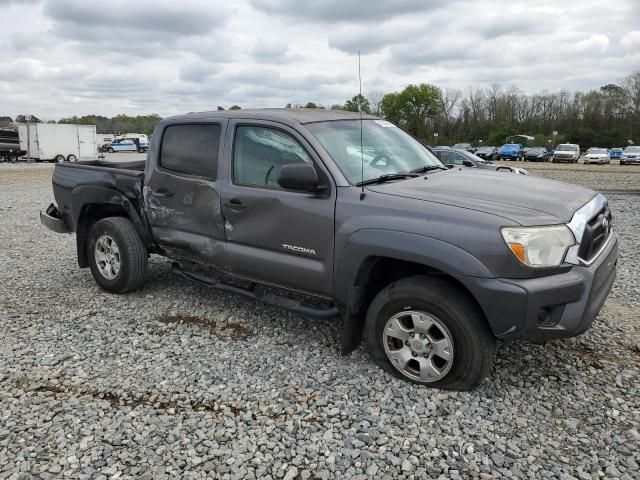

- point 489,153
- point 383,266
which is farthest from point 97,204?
point 489,153

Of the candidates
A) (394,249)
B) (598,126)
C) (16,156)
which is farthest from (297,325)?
(598,126)

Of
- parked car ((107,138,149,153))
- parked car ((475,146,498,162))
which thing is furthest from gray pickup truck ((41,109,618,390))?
parked car ((107,138,149,153))

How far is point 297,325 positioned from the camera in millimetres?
4633

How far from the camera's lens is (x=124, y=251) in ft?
16.8

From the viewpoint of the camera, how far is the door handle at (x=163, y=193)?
15.5 feet

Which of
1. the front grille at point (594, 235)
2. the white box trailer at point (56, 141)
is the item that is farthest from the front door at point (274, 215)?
the white box trailer at point (56, 141)

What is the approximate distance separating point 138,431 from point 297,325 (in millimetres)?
1843

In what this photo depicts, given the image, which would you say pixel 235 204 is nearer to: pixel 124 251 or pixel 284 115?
pixel 284 115

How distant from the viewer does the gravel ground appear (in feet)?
9.05

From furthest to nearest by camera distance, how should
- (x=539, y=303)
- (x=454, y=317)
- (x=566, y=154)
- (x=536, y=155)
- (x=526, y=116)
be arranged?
(x=526, y=116), (x=536, y=155), (x=566, y=154), (x=454, y=317), (x=539, y=303)

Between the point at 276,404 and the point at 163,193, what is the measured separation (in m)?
2.39

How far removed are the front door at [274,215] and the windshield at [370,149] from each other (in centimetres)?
20

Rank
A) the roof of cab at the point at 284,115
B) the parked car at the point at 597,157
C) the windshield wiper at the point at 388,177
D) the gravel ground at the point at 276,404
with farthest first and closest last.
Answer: the parked car at the point at 597,157, the roof of cab at the point at 284,115, the windshield wiper at the point at 388,177, the gravel ground at the point at 276,404

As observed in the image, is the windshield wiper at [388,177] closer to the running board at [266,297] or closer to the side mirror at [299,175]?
the side mirror at [299,175]
